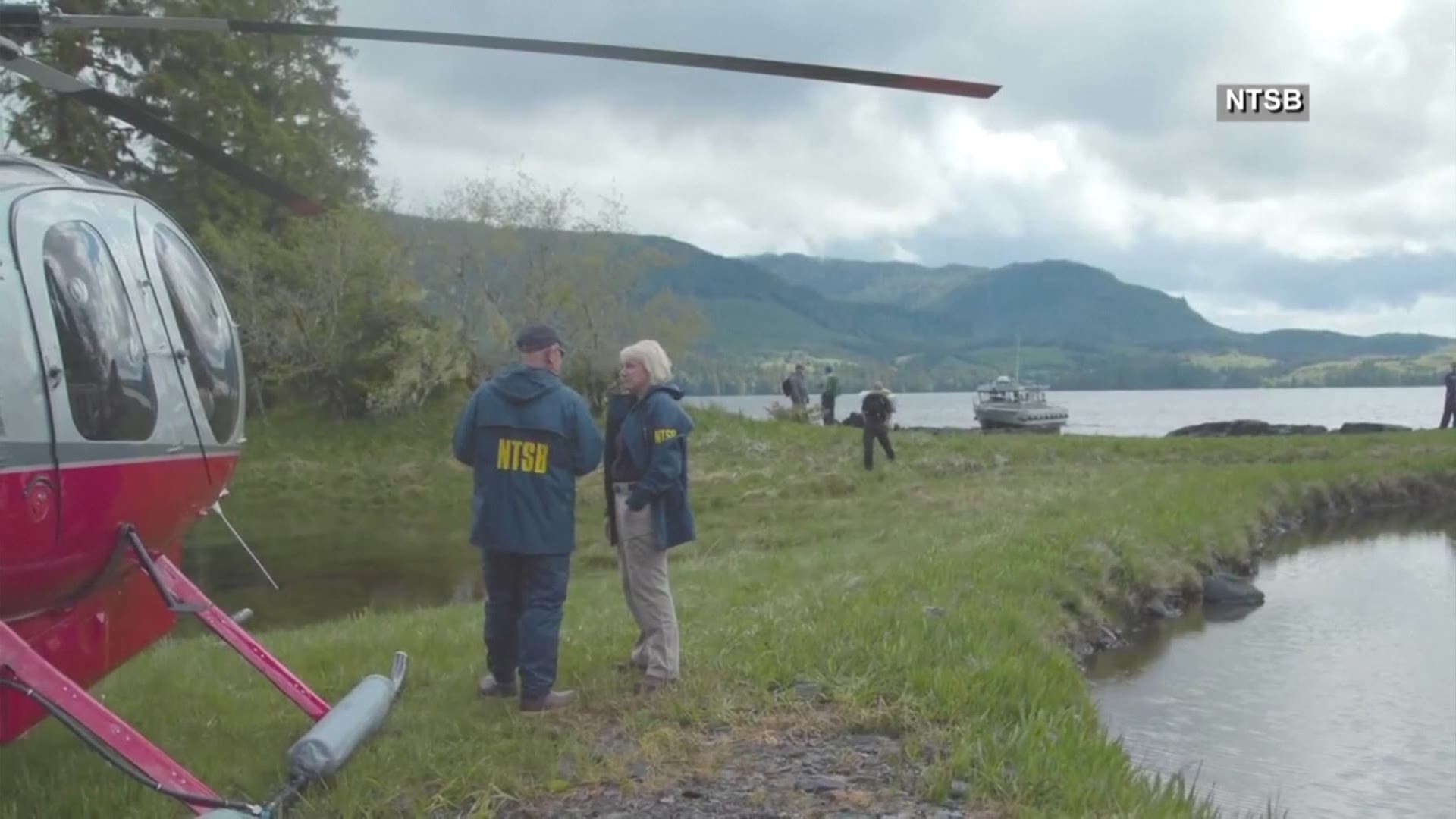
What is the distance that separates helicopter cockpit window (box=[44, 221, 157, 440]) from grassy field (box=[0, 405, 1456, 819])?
1.82 m

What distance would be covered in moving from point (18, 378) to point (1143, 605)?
12.4 m

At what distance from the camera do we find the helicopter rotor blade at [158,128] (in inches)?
222

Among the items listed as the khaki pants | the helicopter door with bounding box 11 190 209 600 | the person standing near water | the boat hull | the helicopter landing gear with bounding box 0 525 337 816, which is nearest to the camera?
the helicopter landing gear with bounding box 0 525 337 816

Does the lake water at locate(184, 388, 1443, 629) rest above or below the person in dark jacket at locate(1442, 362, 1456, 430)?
below

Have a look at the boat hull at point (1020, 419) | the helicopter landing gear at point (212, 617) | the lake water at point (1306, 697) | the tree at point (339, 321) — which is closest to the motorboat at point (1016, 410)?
the boat hull at point (1020, 419)

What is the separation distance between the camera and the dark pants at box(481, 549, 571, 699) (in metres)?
6.49

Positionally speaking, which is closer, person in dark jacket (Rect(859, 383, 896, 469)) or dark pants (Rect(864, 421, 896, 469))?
person in dark jacket (Rect(859, 383, 896, 469))

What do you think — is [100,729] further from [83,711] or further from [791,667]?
[791,667]

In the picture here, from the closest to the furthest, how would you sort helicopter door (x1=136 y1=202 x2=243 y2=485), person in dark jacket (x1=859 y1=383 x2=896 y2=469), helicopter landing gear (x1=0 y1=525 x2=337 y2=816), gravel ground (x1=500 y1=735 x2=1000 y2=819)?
helicopter landing gear (x1=0 y1=525 x2=337 y2=816)
gravel ground (x1=500 y1=735 x2=1000 y2=819)
helicopter door (x1=136 y1=202 x2=243 y2=485)
person in dark jacket (x1=859 y1=383 x2=896 y2=469)

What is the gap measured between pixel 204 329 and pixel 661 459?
2.55 metres

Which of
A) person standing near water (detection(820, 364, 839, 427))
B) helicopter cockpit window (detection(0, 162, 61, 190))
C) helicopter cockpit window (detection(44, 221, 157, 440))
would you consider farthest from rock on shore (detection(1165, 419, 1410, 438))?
helicopter cockpit window (detection(0, 162, 61, 190))

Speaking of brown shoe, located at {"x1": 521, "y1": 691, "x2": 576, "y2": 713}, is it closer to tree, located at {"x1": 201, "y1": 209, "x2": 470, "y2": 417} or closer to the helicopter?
the helicopter

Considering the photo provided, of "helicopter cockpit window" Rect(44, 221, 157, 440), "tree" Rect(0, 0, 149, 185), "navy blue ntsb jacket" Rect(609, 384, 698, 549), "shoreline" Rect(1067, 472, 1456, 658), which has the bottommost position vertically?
"shoreline" Rect(1067, 472, 1456, 658)

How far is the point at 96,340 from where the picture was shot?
208 inches
